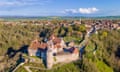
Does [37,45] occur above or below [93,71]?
above

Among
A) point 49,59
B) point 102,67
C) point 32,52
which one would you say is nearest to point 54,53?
point 49,59

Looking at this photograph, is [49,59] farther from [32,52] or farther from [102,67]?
[102,67]

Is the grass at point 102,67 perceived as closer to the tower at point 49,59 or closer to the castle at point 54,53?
the castle at point 54,53

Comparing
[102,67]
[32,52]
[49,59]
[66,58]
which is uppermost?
[32,52]

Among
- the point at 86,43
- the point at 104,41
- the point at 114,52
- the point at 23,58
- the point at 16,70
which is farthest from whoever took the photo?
the point at 104,41

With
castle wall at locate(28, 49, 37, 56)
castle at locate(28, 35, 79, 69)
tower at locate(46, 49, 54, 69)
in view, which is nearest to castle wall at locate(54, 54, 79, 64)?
castle at locate(28, 35, 79, 69)

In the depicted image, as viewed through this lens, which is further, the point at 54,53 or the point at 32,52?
the point at 32,52

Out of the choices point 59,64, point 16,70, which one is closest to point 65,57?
point 59,64

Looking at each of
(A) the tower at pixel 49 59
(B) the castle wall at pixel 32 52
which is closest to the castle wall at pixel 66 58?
(A) the tower at pixel 49 59

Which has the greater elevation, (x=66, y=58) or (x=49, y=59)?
(x=49, y=59)

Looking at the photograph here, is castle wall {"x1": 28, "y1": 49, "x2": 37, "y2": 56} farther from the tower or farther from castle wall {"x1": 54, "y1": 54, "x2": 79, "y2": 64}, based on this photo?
the tower

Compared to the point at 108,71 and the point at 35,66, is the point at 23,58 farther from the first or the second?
the point at 108,71
